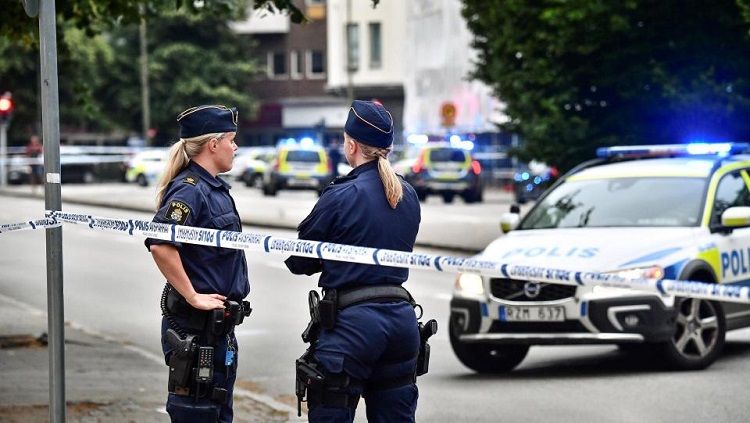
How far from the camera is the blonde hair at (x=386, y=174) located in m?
6.53

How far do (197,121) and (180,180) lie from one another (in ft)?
0.80

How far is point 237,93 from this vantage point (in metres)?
83.9

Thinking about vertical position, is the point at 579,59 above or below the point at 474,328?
above

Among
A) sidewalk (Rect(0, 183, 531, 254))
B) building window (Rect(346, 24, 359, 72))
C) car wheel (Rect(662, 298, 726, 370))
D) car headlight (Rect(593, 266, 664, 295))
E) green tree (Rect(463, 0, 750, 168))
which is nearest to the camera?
car headlight (Rect(593, 266, 664, 295))

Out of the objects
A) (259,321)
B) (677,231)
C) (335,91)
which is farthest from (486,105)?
(677,231)

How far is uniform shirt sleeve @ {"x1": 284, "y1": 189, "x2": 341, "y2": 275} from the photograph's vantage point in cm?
656

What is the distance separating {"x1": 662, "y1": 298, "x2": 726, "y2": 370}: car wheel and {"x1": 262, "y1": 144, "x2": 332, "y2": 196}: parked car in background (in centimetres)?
3701

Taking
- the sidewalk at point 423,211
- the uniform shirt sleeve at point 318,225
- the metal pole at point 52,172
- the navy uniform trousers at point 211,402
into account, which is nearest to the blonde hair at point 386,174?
the uniform shirt sleeve at point 318,225

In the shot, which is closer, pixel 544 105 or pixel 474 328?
pixel 474 328

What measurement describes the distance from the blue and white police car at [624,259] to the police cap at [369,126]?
522 cm

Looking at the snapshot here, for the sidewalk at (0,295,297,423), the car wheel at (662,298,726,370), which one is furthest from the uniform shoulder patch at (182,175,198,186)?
the car wheel at (662,298,726,370)

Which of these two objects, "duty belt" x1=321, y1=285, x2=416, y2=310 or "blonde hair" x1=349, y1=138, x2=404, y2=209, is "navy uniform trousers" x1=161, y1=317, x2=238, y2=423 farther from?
"blonde hair" x1=349, y1=138, x2=404, y2=209

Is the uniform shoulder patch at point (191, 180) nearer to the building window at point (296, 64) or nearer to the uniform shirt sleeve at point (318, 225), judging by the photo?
the uniform shirt sleeve at point (318, 225)

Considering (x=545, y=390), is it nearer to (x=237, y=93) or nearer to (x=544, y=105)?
(x=544, y=105)
